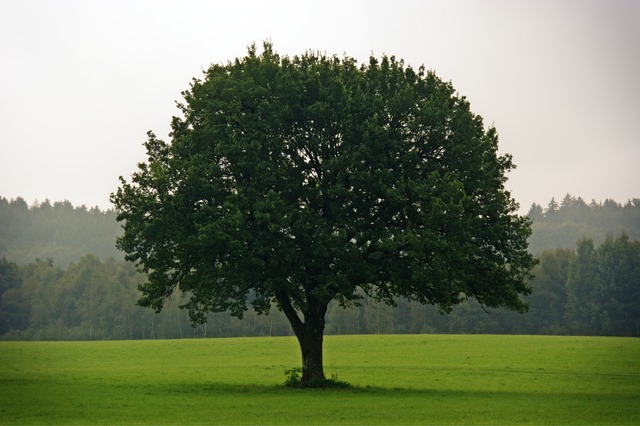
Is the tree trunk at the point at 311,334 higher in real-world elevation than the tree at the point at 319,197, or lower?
lower

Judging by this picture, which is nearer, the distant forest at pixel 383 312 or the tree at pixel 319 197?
the tree at pixel 319 197

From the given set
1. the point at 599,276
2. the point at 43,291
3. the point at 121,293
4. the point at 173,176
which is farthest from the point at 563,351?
the point at 43,291

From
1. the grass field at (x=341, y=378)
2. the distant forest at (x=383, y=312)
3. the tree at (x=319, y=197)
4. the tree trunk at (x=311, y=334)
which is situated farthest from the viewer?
the distant forest at (x=383, y=312)

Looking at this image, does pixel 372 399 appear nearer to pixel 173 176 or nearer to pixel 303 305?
pixel 303 305

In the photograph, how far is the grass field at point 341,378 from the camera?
1259 inches

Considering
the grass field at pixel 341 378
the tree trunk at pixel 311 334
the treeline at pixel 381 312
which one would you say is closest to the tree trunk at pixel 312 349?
the tree trunk at pixel 311 334

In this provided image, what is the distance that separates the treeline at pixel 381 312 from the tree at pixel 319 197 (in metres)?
106

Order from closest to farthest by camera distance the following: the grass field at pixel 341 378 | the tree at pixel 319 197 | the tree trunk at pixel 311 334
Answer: the grass field at pixel 341 378 → the tree at pixel 319 197 → the tree trunk at pixel 311 334

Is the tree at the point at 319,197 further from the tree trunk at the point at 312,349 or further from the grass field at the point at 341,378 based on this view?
the grass field at the point at 341,378

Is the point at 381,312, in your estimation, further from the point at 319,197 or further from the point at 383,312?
the point at 319,197

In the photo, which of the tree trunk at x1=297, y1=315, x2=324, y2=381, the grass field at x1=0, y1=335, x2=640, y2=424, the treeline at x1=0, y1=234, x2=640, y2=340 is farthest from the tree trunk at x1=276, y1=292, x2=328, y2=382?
the treeline at x1=0, y1=234, x2=640, y2=340

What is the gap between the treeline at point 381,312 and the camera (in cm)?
15012

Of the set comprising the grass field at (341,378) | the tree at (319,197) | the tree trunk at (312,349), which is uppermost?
the tree at (319,197)

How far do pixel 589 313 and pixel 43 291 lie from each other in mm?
132347
